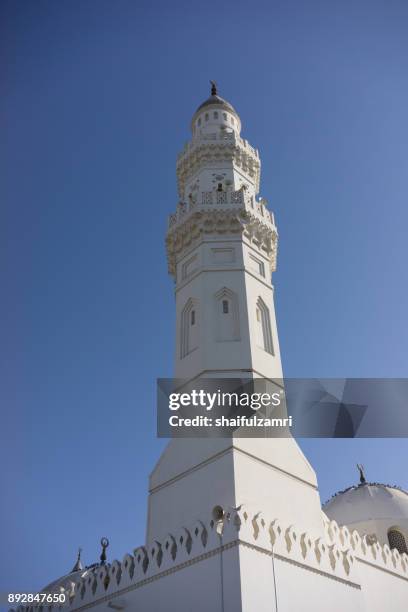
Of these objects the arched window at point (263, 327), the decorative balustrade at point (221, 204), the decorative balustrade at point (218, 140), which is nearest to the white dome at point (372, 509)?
the arched window at point (263, 327)

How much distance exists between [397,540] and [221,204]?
10.4 m

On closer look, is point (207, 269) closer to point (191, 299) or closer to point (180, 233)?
point (191, 299)

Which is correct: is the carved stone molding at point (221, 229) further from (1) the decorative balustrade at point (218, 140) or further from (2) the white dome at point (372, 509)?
(2) the white dome at point (372, 509)

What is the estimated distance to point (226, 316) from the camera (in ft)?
47.4

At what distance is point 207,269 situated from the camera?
600 inches

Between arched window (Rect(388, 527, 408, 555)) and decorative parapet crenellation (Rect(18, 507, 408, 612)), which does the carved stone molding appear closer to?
decorative parapet crenellation (Rect(18, 507, 408, 612))

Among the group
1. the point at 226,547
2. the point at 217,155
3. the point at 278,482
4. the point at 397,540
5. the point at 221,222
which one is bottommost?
the point at 226,547

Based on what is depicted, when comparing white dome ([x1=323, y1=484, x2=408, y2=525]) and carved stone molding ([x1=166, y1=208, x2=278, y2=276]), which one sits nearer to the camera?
carved stone molding ([x1=166, y1=208, x2=278, y2=276])

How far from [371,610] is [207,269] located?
836 cm

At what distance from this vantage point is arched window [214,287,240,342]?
14.0 meters

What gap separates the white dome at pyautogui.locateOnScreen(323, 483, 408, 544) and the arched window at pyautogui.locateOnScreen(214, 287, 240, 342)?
7.05 meters

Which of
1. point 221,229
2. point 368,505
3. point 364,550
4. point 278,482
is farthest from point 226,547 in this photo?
point 368,505

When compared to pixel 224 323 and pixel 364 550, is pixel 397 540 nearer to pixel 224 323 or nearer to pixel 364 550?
pixel 364 550

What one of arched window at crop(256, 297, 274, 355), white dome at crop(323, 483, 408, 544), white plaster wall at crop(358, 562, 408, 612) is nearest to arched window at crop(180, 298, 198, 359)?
arched window at crop(256, 297, 274, 355)
